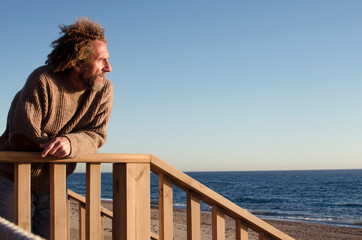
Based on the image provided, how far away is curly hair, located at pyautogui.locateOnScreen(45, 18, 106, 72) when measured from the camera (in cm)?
204

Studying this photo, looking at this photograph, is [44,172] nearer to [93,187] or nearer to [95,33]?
[93,187]

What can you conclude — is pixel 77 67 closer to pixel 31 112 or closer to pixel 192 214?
pixel 31 112

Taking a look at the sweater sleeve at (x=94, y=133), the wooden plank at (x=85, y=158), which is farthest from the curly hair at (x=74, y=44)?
the wooden plank at (x=85, y=158)

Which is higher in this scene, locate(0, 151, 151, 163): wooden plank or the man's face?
the man's face

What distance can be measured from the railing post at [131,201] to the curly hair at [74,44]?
2.02 ft

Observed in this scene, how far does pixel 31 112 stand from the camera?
191cm

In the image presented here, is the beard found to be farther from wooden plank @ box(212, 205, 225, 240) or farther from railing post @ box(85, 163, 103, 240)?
wooden plank @ box(212, 205, 225, 240)

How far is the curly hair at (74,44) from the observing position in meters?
2.04

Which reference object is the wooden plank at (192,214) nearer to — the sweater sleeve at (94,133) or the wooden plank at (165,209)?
the wooden plank at (165,209)

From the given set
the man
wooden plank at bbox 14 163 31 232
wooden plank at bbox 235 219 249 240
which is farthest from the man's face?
wooden plank at bbox 235 219 249 240

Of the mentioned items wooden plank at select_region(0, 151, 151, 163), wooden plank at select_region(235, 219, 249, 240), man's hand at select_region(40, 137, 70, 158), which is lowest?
wooden plank at select_region(235, 219, 249, 240)

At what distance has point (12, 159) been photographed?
5.61 ft

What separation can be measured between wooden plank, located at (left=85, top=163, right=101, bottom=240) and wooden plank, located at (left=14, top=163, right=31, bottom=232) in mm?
291

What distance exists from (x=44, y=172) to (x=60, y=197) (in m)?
0.31
